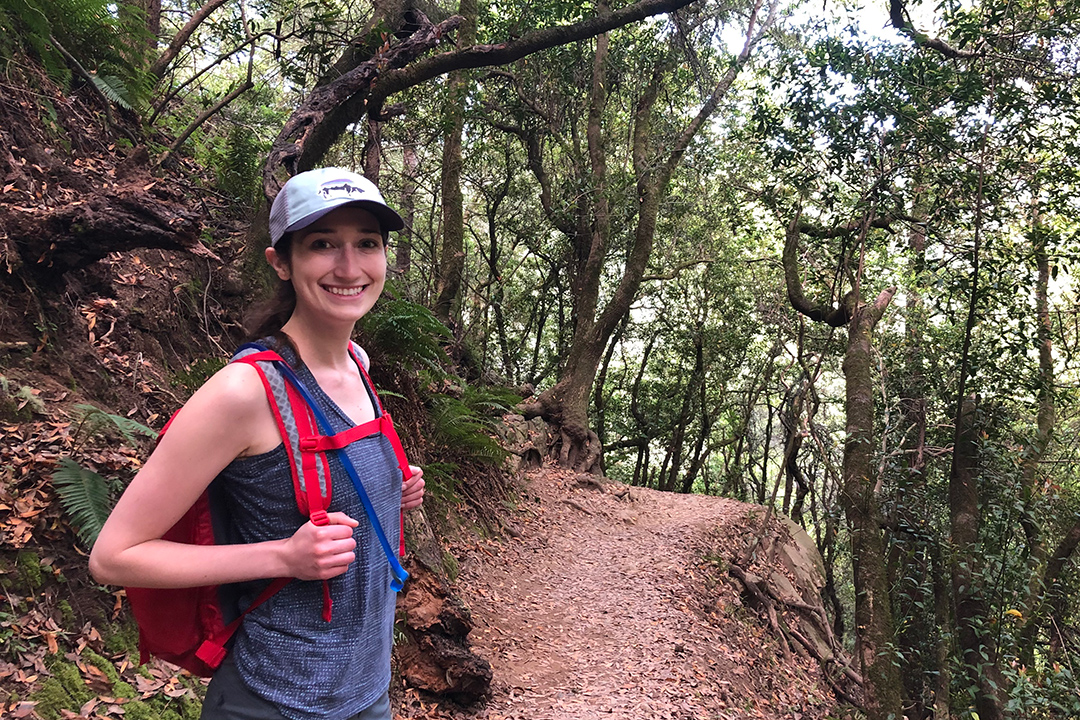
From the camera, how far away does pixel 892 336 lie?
38.3ft

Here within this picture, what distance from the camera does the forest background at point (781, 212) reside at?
5180 mm

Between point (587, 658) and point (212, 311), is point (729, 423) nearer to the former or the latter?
point (587, 658)

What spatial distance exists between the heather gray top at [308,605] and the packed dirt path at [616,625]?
338 cm

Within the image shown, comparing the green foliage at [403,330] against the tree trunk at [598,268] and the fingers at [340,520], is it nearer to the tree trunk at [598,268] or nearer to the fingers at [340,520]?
the fingers at [340,520]

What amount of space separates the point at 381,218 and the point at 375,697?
1179 mm

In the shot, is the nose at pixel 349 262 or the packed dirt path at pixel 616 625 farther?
the packed dirt path at pixel 616 625

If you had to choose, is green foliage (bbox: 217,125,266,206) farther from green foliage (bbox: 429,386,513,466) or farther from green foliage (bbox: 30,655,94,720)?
green foliage (bbox: 30,655,94,720)

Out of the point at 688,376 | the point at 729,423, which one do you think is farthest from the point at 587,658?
the point at 729,423

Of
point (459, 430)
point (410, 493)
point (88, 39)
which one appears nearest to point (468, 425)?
point (459, 430)

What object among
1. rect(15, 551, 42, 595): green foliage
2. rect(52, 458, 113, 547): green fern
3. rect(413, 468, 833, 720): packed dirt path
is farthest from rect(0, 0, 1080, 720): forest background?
rect(413, 468, 833, 720): packed dirt path

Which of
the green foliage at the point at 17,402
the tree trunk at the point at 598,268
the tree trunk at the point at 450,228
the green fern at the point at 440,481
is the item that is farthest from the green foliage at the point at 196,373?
the tree trunk at the point at 598,268

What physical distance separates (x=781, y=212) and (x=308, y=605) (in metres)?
9.18

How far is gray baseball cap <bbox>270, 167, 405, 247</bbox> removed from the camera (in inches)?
54.9

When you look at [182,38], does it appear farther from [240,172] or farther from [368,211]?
[368,211]
